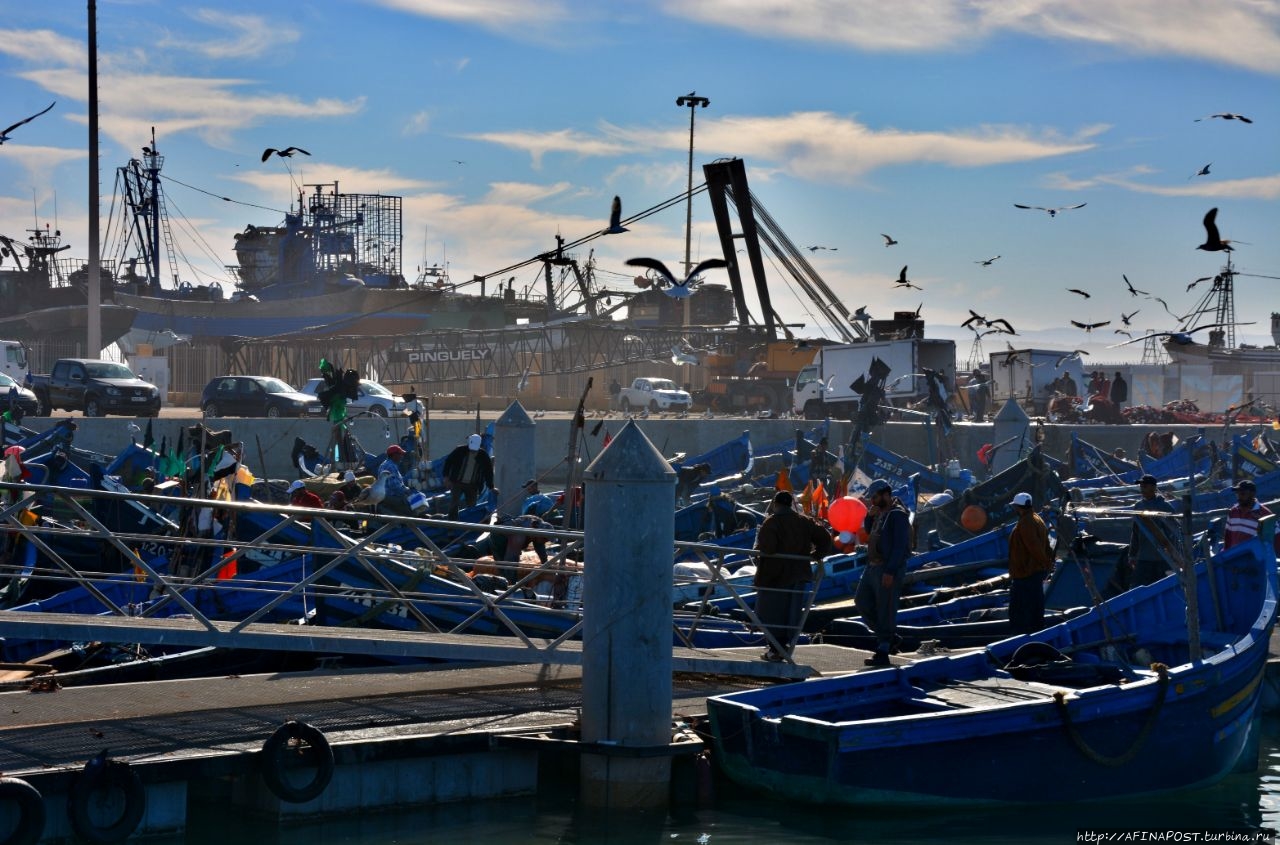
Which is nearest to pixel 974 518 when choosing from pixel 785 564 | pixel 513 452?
pixel 513 452

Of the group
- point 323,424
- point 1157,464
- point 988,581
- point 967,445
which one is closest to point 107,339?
point 323,424

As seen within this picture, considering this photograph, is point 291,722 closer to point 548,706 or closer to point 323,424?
point 548,706

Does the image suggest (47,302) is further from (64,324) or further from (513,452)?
(513,452)

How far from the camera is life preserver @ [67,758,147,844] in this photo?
8.94 m

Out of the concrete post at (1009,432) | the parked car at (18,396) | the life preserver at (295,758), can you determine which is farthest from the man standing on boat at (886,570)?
the parked car at (18,396)

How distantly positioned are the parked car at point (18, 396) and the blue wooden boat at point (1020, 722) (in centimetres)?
2839

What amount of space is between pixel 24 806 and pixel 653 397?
43077mm

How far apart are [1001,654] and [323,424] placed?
24.0 m

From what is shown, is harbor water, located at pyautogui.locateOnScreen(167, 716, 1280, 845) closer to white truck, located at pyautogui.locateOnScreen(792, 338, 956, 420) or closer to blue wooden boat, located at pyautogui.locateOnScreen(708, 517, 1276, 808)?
blue wooden boat, located at pyautogui.locateOnScreen(708, 517, 1276, 808)

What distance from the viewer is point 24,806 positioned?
8664 mm

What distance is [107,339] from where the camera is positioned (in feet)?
243

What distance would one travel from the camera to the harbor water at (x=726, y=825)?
9.93 m

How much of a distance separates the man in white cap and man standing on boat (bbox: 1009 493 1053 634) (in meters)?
10.6

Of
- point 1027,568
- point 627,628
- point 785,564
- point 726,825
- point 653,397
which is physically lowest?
point 726,825
